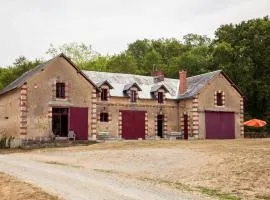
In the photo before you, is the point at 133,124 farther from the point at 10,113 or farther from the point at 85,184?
the point at 85,184

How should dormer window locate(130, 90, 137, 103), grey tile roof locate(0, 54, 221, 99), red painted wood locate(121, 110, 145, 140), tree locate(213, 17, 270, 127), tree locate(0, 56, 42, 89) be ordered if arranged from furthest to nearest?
tree locate(0, 56, 42, 89), tree locate(213, 17, 270, 127), grey tile roof locate(0, 54, 221, 99), dormer window locate(130, 90, 137, 103), red painted wood locate(121, 110, 145, 140)

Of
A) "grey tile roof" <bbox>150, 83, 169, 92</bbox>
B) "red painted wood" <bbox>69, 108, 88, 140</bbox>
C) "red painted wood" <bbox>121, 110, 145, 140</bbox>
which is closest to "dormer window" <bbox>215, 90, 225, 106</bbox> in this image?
"grey tile roof" <bbox>150, 83, 169, 92</bbox>

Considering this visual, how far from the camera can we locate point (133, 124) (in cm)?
4181

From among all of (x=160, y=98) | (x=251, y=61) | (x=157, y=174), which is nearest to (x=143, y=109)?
(x=160, y=98)

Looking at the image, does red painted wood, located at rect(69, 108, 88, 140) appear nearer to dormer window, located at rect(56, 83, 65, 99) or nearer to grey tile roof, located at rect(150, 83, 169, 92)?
dormer window, located at rect(56, 83, 65, 99)

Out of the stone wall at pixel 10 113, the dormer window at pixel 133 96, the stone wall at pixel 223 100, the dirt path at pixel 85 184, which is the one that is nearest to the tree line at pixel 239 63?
the stone wall at pixel 223 100

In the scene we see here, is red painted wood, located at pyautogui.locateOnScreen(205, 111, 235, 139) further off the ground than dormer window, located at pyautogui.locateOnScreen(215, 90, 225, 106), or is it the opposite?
dormer window, located at pyautogui.locateOnScreen(215, 90, 225, 106)

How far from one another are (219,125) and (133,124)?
857 centimetres

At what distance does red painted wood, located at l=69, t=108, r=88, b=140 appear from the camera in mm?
→ 37031

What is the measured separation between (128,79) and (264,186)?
98.6 feet

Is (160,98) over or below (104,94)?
below

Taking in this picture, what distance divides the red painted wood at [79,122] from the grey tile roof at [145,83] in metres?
4.53

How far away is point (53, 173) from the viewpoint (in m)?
18.7

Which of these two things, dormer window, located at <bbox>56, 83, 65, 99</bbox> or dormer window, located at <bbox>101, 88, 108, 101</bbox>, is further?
dormer window, located at <bbox>101, 88, 108, 101</bbox>
